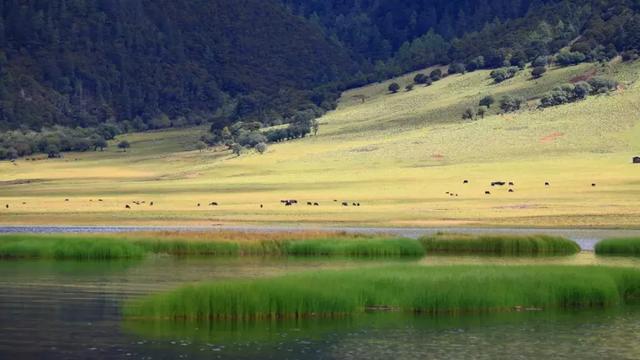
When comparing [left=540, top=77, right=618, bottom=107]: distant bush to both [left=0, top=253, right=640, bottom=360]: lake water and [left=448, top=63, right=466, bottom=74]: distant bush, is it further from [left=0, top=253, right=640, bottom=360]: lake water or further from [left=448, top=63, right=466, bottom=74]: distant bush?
[left=0, top=253, right=640, bottom=360]: lake water

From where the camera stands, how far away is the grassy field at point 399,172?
79.5 metres

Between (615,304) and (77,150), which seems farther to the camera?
(77,150)

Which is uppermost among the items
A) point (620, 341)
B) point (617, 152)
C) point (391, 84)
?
point (391, 84)

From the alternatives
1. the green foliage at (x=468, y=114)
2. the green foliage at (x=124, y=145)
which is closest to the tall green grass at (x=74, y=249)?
the green foliage at (x=468, y=114)

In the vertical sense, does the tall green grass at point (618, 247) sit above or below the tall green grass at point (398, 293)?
above

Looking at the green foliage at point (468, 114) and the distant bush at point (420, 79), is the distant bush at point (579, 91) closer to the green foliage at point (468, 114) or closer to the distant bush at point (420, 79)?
the green foliage at point (468, 114)

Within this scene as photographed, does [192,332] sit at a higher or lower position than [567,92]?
lower

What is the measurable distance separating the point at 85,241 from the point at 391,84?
145242mm

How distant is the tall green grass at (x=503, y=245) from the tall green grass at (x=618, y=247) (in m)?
1.01

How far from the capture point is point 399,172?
112812 millimetres

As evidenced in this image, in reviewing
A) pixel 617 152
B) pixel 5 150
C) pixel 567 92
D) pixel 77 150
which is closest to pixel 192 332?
pixel 617 152

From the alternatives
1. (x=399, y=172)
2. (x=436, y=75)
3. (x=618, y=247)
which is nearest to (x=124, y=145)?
(x=436, y=75)

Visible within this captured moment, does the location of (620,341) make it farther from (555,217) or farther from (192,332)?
(555,217)

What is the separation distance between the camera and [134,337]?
34.2 meters
